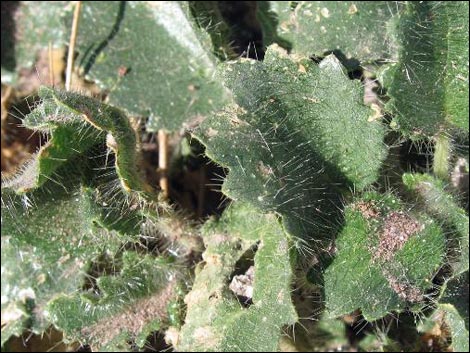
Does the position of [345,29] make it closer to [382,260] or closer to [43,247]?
[382,260]

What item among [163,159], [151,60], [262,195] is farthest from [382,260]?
[151,60]

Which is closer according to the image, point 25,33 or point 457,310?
point 457,310

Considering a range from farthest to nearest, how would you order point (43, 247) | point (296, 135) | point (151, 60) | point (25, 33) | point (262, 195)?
point (25, 33)
point (151, 60)
point (43, 247)
point (296, 135)
point (262, 195)

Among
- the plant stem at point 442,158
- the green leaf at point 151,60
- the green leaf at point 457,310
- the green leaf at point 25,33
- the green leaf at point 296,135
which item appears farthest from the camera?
the green leaf at point 25,33

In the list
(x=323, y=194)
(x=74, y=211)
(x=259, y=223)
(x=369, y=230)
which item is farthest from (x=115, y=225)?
(x=369, y=230)

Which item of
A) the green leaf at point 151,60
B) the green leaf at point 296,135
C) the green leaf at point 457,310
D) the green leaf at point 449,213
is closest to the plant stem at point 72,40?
the green leaf at point 151,60

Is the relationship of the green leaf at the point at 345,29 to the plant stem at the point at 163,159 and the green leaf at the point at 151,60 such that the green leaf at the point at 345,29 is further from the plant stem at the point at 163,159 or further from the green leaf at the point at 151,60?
the plant stem at the point at 163,159

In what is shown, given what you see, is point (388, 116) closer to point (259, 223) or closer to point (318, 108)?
point (318, 108)

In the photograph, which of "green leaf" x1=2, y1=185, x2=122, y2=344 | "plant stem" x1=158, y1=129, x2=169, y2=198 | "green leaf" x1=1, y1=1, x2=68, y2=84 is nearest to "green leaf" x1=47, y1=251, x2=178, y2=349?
"green leaf" x1=2, y1=185, x2=122, y2=344
